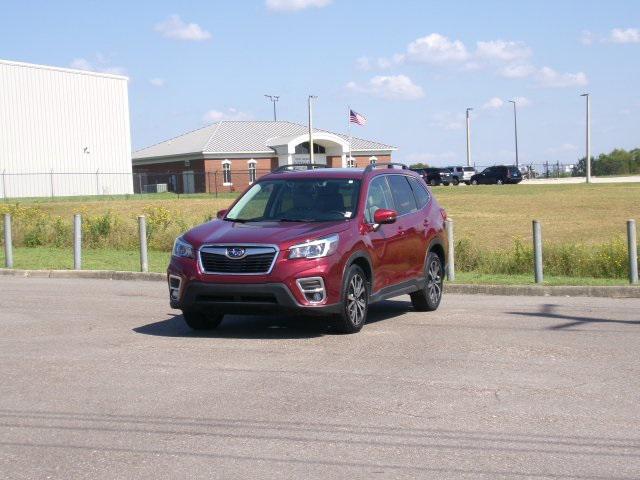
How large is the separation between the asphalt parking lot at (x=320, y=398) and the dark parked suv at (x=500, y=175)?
76124 mm

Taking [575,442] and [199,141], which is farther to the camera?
[199,141]

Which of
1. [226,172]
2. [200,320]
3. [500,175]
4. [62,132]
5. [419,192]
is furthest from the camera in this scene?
[500,175]

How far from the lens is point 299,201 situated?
11.7 meters

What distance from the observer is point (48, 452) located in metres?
6.14

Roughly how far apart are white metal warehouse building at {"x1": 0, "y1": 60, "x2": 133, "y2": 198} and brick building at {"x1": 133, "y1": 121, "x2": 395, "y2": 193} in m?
4.55

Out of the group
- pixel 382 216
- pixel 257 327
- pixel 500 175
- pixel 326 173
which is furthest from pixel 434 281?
pixel 500 175

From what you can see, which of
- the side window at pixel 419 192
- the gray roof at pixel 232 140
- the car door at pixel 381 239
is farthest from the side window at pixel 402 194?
the gray roof at pixel 232 140

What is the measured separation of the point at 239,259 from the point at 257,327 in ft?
4.84

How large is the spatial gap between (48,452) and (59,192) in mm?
59775

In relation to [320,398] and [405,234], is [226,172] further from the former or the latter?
[320,398]

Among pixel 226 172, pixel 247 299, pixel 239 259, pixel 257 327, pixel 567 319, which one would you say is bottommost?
pixel 567 319

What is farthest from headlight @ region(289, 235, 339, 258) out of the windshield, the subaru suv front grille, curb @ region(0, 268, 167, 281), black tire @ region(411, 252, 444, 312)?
curb @ region(0, 268, 167, 281)

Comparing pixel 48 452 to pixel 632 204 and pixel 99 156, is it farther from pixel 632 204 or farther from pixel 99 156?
pixel 99 156

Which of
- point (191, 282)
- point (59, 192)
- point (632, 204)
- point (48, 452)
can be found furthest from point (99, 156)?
point (48, 452)
